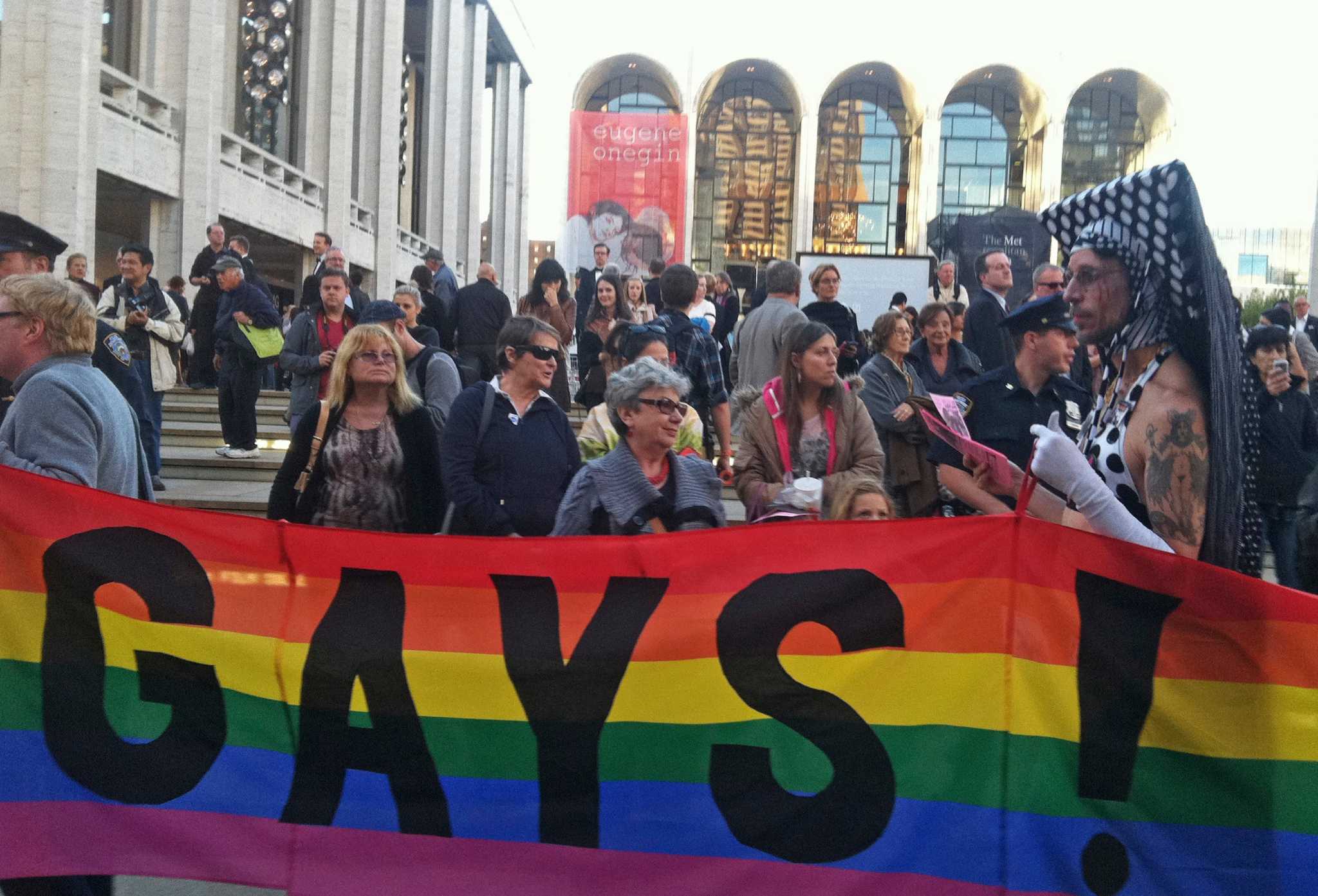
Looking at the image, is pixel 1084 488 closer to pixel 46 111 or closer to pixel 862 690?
pixel 862 690

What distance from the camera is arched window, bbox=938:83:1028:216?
56.8 meters

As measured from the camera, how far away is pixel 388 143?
34719 millimetres

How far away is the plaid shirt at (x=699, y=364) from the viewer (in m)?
8.23

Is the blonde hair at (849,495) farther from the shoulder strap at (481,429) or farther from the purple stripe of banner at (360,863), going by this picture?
the shoulder strap at (481,429)

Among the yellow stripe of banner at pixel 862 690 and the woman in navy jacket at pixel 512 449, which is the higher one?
the woman in navy jacket at pixel 512 449

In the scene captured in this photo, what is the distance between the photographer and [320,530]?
3.50m

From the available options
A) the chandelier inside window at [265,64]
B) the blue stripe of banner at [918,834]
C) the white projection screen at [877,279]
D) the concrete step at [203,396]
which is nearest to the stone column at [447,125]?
the chandelier inside window at [265,64]

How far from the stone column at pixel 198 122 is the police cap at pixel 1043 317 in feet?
61.6

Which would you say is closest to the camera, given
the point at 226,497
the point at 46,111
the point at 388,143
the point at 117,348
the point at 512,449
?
the point at 117,348

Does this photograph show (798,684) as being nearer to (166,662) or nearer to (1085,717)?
(1085,717)

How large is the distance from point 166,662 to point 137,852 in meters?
0.49

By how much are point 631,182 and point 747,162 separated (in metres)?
11.2

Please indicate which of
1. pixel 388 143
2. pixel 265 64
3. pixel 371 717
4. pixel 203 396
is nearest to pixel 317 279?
pixel 203 396

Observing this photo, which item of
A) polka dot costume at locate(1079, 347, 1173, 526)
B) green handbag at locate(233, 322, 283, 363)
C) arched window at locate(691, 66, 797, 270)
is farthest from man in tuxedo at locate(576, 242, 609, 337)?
arched window at locate(691, 66, 797, 270)
